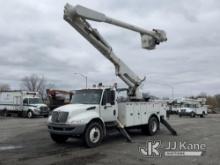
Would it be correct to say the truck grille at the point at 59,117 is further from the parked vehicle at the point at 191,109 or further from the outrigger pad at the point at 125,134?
the parked vehicle at the point at 191,109

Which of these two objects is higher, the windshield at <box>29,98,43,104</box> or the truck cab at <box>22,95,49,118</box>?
the windshield at <box>29,98,43,104</box>

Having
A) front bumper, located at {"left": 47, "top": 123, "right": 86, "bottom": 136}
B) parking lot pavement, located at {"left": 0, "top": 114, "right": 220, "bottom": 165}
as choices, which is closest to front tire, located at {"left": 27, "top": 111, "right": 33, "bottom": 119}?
parking lot pavement, located at {"left": 0, "top": 114, "right": 220, "bottom": 165}

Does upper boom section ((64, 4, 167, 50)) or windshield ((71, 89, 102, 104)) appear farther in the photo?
upper boom section ((64, 4, 167, 50))

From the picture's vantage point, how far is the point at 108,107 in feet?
50.1

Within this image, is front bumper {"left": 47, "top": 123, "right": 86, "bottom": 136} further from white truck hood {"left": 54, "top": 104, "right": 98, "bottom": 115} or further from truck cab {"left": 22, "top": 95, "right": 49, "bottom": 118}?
truck cab {"left": 22, "top": 95, "right": 49, "bottom": 118}

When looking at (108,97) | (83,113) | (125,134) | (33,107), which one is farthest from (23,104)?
(83,113)

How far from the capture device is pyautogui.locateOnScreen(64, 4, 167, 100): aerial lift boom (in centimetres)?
1555

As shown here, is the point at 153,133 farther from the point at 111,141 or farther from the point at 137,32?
the point at 137,32

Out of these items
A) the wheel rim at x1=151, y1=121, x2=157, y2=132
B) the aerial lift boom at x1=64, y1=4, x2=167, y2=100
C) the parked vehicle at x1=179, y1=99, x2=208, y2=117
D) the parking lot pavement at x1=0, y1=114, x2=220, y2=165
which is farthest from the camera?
the parked vehicle at x1=179, y1=99, x2=208, y2=117

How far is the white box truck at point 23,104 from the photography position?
38.8 meters

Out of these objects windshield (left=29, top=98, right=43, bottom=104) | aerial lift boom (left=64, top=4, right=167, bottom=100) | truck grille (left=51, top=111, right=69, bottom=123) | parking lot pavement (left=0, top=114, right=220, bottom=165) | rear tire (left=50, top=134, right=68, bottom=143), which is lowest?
parking lot pavement (left=0, top=114, right=220, bottom=165)

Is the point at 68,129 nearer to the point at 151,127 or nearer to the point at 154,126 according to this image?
the point at 151,127

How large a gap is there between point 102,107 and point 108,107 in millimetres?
426

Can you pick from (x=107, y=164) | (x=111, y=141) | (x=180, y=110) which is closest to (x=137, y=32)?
(x=111, y=141)
